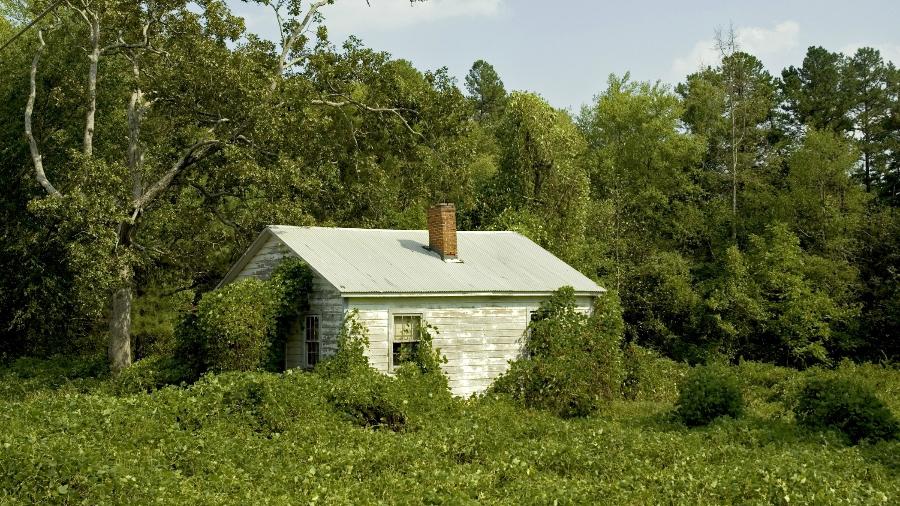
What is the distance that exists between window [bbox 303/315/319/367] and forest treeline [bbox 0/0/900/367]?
502 centimetres

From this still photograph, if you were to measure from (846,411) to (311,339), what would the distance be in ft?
38.8

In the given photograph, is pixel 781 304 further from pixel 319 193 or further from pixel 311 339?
pixel 311 339

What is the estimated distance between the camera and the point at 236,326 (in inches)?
800

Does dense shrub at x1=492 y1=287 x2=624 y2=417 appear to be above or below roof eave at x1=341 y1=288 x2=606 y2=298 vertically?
below

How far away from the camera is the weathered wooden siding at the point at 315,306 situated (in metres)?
21.0

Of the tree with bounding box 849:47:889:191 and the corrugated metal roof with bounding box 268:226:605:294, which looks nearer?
the corrugated metal roof with bounding box 268:226:605:294

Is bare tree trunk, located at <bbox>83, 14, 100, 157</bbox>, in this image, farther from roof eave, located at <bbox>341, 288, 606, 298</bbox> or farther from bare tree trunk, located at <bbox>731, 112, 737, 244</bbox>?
bare tree trunk, located at <bbox>731, 112, 737, 244</bbox>

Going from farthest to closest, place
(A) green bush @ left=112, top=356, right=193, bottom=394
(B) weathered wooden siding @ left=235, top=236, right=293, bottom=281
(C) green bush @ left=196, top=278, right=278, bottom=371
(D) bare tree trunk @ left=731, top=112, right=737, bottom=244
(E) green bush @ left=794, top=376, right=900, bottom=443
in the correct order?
(D) bare tree trunk @ left=731, top=112, right=737, bottom=244, (B) weathered wooden siding @ left=235, top=236, right=293, bottom=281, (A) green bush @ left=112, top=356, right=193, bottom=394, (C) green bush @ left=196, top=278, right=278, bottom=371, (E) green bush @ left=794, top=376, right=900, bottom=443

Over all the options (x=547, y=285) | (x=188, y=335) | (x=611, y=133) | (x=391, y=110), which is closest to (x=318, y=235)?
(x=188, y=335)

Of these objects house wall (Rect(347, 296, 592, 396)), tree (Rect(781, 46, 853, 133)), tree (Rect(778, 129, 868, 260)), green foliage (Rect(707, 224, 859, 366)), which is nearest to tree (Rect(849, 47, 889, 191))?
tree (Rect(781, 46, 853, 133))

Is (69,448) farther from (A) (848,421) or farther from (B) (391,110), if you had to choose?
(B) (391,110)

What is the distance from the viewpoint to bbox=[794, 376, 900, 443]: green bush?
16812 millimetres

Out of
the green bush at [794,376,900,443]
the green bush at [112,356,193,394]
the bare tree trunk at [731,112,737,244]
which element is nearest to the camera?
the green bush at [794,376,900,443]

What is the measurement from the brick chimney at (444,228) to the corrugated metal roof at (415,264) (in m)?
0.30
